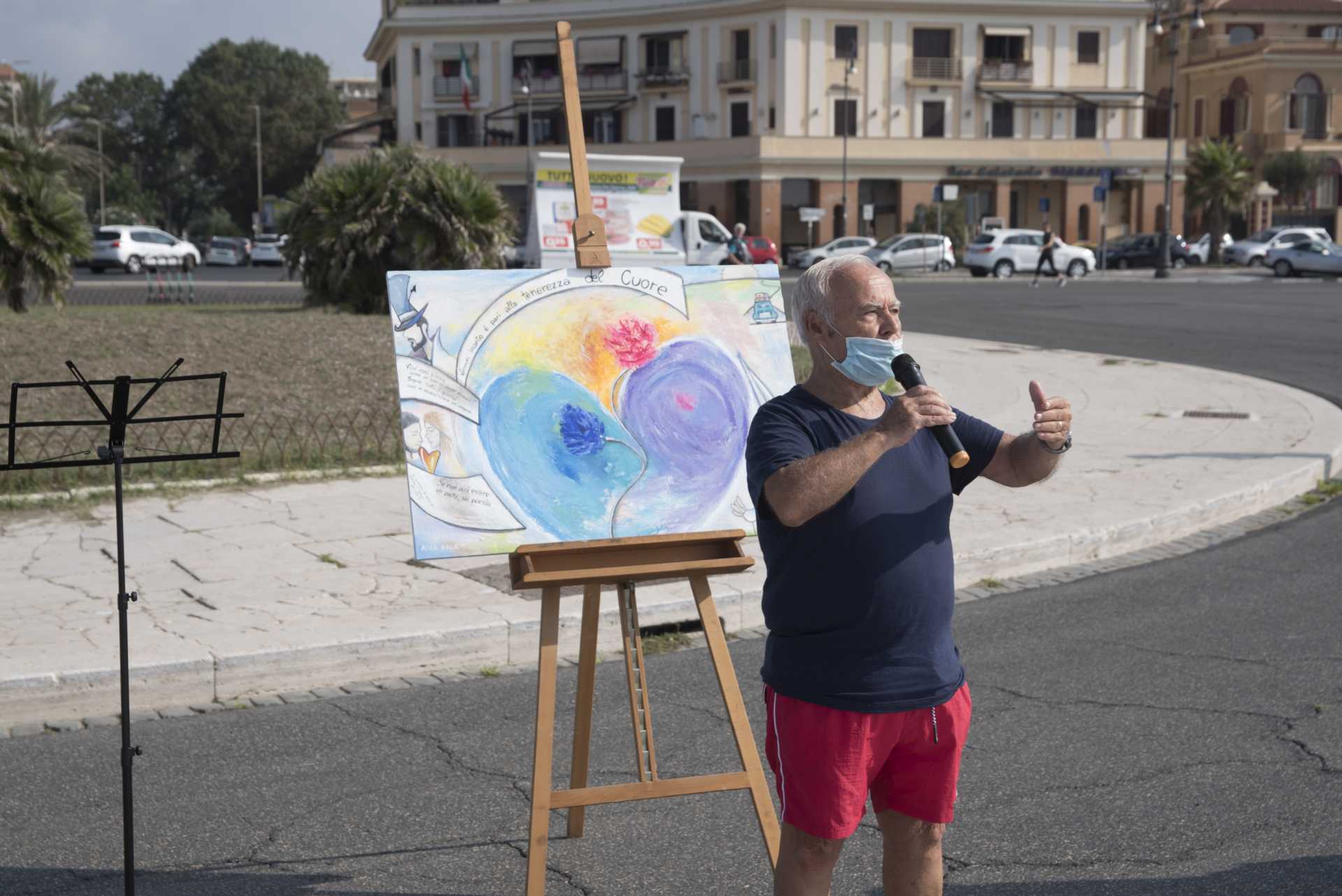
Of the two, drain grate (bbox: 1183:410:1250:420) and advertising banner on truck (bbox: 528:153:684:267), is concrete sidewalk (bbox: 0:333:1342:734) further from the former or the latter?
advertising banner on truck (bbox: 528:153:684:267)

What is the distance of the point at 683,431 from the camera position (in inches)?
179

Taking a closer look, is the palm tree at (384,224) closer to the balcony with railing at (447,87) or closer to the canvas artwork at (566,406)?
the canvas artwork at (566,406)

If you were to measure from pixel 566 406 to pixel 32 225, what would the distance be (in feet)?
44.3

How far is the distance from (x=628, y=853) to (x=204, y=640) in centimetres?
275

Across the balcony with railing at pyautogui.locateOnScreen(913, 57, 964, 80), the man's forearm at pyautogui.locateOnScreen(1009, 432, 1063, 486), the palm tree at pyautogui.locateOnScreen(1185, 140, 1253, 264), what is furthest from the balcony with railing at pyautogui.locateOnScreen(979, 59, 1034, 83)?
the man's forearm at pyautogui.locateOnScreen(1009, 432, 1063, 486)

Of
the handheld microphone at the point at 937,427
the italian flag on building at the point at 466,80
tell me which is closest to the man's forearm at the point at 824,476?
the handheld microphone at the point at 937,427

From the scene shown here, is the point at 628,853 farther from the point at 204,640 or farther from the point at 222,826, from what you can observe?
the point at 204,640

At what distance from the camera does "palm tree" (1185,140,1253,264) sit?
2494 inches

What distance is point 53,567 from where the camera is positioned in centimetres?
770

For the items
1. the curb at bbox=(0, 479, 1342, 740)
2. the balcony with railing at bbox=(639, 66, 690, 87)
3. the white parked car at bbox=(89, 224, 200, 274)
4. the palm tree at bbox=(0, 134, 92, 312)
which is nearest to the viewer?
the curb at bbox=(0, 479, 1342, 740)

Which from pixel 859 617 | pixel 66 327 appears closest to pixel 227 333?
pixel 66 327

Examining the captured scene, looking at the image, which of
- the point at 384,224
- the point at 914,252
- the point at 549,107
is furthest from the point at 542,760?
the point at 549,107

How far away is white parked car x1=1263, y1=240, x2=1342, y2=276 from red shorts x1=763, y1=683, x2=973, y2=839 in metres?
46.9

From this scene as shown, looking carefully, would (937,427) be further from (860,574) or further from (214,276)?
(214,276)
